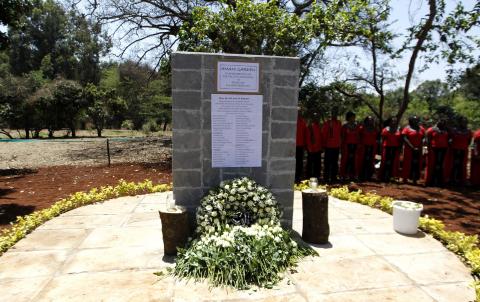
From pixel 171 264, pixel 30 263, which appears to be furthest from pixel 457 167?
pixel 30 263

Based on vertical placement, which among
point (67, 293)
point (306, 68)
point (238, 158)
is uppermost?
point (306, 68)

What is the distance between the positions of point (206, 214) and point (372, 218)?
276 centimetres

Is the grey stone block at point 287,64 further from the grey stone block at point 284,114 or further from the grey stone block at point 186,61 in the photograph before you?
the grey stone block at point 186,61

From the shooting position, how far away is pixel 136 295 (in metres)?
3.10

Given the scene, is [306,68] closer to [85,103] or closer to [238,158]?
[238,158]

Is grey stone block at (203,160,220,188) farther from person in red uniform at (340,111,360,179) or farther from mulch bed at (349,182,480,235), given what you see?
person in red uniform at (340,111,360,179)

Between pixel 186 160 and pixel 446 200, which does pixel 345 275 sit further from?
pixel 446 200

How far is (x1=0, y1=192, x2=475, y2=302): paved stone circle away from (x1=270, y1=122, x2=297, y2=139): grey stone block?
138 cm

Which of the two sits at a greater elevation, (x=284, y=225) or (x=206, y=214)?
(x=206, y=214)

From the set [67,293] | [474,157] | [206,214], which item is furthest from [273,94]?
[474,157]

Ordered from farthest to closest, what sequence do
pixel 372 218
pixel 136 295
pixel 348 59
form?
1. pixel 348 59
2. pixel 372 218
3. pixel 136 295

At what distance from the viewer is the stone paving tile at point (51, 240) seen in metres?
4.12

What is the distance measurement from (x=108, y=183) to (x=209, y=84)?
188 inches

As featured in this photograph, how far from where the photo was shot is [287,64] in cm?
423
